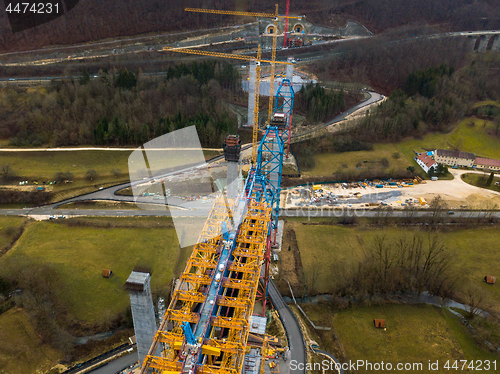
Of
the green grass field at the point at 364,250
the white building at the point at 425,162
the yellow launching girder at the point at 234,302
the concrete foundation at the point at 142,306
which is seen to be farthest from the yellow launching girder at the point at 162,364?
the white building at the point at 425,162

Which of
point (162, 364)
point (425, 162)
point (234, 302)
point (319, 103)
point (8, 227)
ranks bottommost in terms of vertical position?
point (8, 227)

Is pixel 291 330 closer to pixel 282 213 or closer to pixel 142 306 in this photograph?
pixel 142 306

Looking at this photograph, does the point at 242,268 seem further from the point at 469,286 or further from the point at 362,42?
the point at 362,42

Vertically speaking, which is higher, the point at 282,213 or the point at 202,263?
the point at 202,263

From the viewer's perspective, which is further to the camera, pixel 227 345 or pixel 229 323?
pixel 229 323

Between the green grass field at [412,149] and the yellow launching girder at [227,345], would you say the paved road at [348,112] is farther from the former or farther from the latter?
the yellow launching girder at [227,345]

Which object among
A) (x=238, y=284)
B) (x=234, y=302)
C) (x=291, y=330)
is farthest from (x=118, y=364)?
(x=291, y=330)
